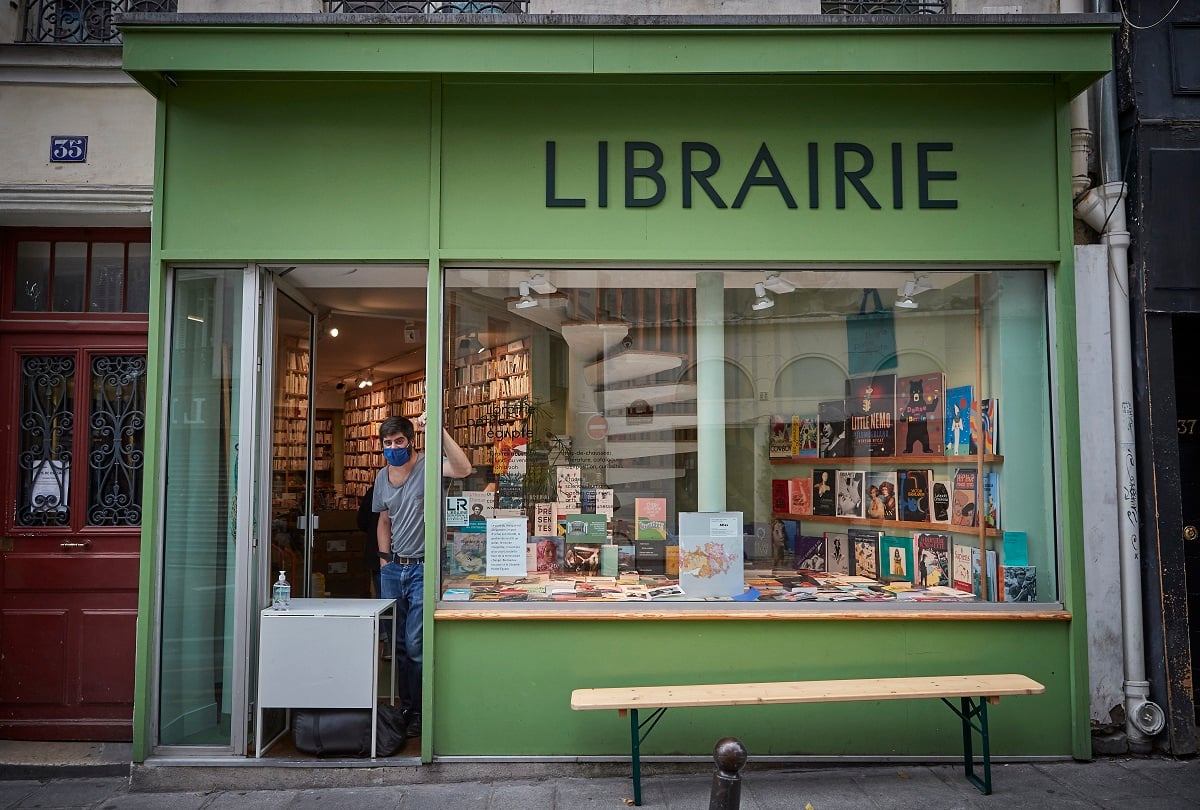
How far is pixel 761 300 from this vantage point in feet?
18.8

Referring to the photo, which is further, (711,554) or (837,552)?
(837,552)

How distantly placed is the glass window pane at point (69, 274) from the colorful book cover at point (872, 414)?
5.27 meters

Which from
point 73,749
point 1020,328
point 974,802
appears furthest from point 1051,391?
point 73,749

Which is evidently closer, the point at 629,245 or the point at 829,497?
the point at 629,245

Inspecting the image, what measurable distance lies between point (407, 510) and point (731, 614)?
2.23 meters

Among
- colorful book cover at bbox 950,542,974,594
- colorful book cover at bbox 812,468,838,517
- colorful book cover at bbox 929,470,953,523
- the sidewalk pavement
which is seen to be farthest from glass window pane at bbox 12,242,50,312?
colorful book cover at bbox 950,542,974,594

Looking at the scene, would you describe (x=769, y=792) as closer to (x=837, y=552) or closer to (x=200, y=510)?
(x=837, y=552)

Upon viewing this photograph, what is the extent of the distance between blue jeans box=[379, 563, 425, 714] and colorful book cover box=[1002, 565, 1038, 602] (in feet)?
11.8

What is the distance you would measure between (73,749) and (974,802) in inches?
206

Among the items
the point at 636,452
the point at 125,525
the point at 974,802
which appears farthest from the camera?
the point at 636,452

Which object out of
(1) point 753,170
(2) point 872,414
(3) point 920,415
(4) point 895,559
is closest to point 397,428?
(1) point 753,170

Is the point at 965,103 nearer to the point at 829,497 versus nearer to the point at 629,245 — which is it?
the point at 629,245

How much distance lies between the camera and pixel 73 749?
528cm

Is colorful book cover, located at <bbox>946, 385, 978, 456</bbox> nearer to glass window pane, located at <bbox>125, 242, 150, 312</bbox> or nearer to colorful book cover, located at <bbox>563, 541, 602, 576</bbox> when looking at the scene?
colorful book cover, located at <bbox>563, 541, 602, 576</bbox>
